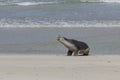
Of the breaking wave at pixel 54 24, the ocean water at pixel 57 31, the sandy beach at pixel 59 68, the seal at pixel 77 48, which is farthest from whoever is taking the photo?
the breaking wave at pixel 54 24

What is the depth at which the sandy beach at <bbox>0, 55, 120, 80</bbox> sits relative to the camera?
7.52m

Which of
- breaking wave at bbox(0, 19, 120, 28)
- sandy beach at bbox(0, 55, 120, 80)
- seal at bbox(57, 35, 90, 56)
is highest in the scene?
sandy beach at bbox(0, 55, 120, 80)

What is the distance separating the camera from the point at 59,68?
8.27 meters

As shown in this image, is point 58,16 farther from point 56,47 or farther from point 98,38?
point 56,47

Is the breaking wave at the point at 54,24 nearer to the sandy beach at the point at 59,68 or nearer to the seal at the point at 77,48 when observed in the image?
the seal at the point at 77,48

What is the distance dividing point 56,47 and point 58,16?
749 centimetres

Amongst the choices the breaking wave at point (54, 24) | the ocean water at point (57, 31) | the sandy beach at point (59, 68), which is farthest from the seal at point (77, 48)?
the breaking wave at point (54, 24)

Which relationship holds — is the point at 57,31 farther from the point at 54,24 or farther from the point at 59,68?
the point at 59,68

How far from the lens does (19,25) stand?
666 inches

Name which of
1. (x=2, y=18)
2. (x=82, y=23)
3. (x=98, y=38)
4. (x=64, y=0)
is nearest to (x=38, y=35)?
(x=98, y=38)

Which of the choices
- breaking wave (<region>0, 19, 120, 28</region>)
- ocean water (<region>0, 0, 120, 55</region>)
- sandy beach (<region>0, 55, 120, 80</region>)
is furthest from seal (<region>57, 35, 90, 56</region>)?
breaking wave (<region>0, 19, 120, 28</region>)

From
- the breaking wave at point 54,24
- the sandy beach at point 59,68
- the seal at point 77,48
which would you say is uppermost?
the sandy beach at point 59,68

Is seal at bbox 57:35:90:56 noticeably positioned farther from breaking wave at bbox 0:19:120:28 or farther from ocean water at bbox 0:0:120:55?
breaking wave at bbox 0:19:120:28

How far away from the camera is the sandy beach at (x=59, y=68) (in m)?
7.52
